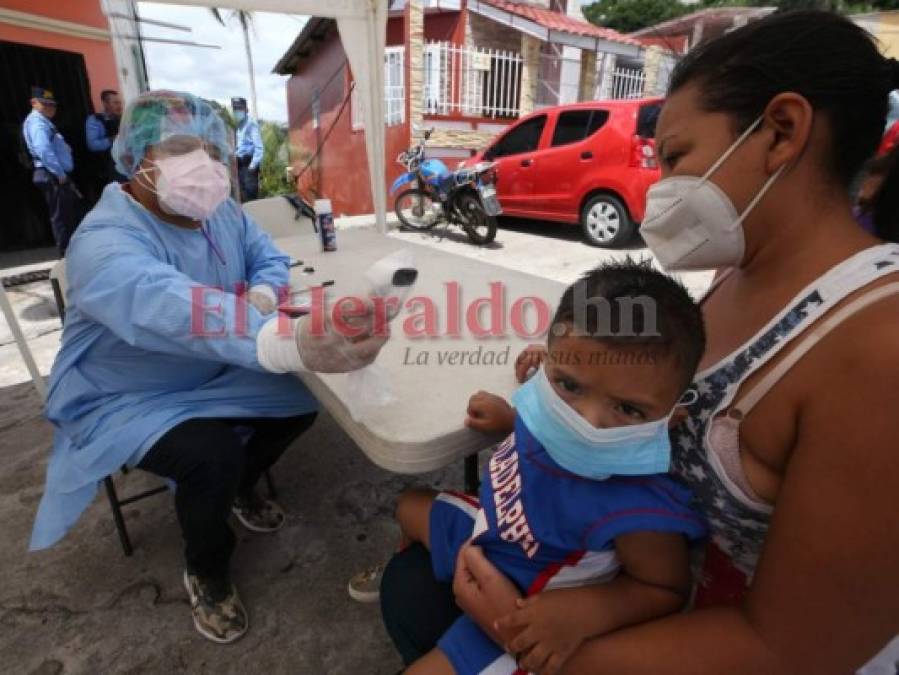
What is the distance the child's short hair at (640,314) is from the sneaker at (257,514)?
5.09 feet

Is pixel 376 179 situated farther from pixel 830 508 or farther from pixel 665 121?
pixel 830 508

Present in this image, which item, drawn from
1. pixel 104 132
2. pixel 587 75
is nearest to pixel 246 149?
pixel 104 132

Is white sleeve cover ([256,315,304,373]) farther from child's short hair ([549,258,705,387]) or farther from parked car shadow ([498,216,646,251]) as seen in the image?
parked car shadow ([498,216,646,251])

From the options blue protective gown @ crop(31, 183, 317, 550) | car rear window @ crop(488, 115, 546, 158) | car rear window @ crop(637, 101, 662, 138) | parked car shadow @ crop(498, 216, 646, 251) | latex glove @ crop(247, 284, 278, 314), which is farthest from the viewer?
car rear window @ crop(488, 115, 546, 158)

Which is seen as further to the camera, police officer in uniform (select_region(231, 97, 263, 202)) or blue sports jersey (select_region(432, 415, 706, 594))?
police officer in uniform (select_region(231, 97, 263, 202))

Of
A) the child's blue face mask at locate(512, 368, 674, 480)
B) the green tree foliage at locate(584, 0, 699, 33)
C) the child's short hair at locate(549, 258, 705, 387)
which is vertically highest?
the green tree foliage at locate(584, 0, 699, 33)

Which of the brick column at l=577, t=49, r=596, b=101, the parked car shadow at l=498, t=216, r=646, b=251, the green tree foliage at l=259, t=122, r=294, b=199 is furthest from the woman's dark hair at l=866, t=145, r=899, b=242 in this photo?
the brick column at l=577, t=49, r=596, b=101

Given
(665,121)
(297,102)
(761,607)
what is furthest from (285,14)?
(297,102)

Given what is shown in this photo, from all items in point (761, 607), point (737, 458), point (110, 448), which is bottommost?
point (110, 448)

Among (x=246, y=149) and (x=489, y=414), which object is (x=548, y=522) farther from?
(x=246, y=149)

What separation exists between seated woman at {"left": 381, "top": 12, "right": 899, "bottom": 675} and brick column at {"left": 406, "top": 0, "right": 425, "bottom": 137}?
9.01m

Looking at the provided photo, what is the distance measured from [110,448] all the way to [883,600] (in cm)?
160

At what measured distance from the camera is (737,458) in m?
0.73

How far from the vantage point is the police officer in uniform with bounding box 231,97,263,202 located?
22.0ft
